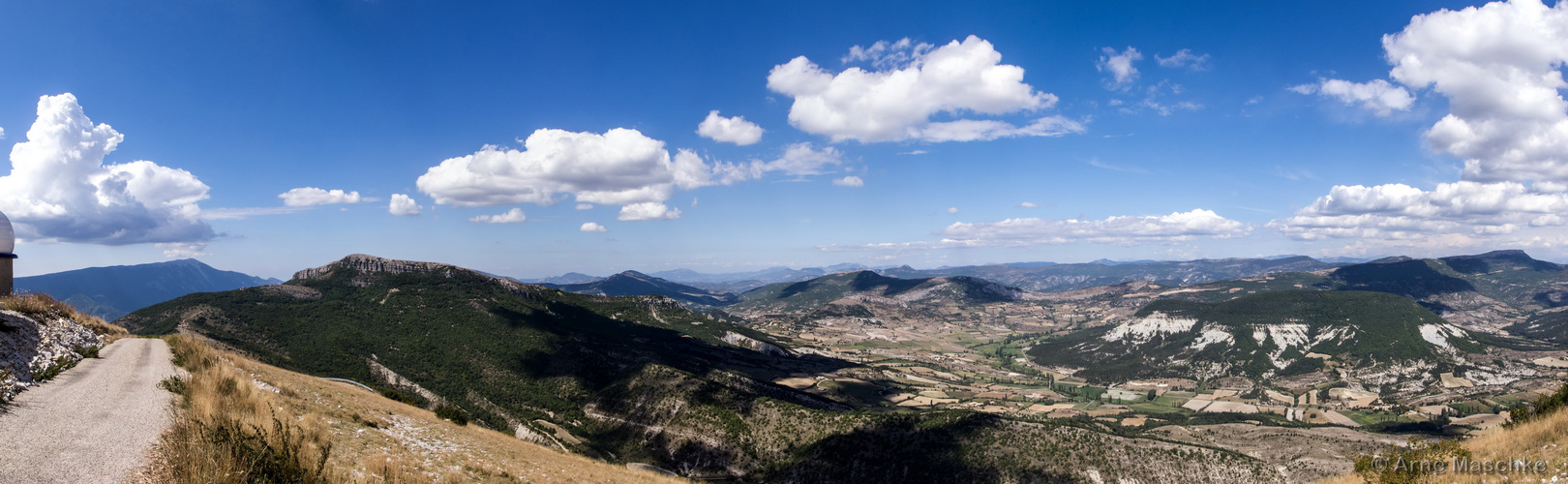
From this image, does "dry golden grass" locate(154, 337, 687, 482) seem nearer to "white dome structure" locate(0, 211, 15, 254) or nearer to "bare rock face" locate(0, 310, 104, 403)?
"bare rock face" locate(0, 310, 104, 403)

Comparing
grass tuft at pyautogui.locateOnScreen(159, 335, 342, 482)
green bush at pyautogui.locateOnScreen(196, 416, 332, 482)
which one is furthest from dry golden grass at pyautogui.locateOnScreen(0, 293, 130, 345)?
green bush at pyautogui.locateOnScreen(196, 416, 332, 482)

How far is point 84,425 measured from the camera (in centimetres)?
1574

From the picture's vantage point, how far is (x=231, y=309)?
14700cm

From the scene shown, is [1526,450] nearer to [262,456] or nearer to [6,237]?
[262,456]

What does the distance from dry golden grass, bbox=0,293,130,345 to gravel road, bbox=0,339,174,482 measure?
38.0ft

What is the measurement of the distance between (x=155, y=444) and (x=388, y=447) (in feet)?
30.8

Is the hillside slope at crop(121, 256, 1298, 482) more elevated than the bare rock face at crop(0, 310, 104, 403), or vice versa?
the bare rock face at crop(0, 310, 104, 403)

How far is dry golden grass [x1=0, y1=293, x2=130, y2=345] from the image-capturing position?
101ft

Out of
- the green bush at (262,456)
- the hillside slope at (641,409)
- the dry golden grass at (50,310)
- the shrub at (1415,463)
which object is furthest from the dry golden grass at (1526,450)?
the hillside slope at (641,409)

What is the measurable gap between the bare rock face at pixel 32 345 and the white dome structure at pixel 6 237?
49.0 feet

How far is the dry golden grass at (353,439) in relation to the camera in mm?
15516

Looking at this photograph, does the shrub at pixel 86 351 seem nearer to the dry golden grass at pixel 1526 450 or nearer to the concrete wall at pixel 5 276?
the concrete wall at pixel 5 276

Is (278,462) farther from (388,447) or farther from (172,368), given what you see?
(172,368)

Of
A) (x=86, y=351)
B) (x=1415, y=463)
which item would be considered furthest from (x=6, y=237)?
(x=1415, y=463)
